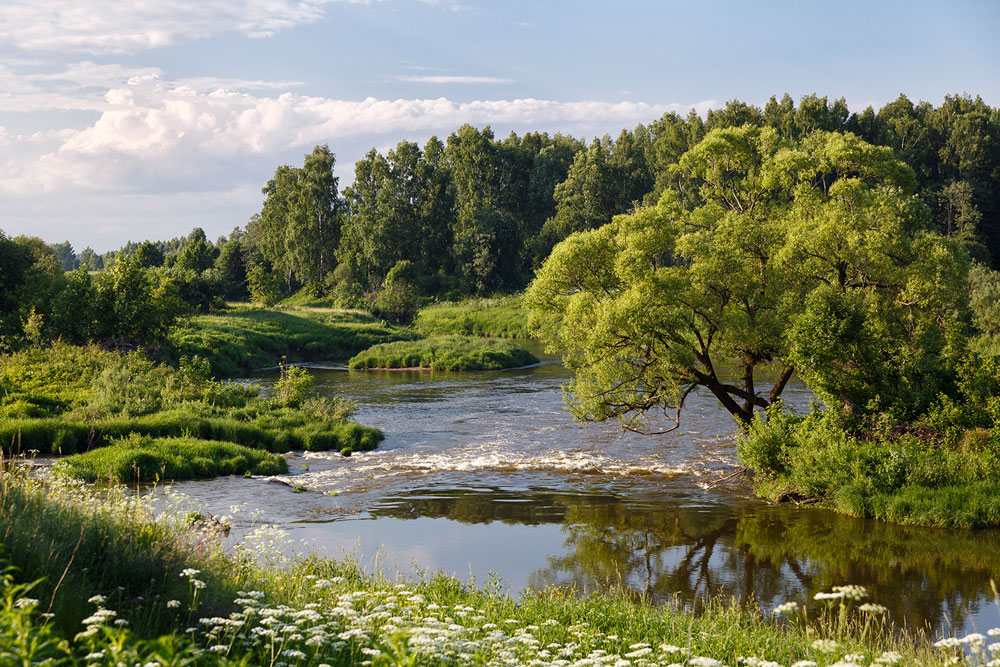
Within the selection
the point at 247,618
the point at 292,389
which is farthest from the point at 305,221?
the point at 247,618

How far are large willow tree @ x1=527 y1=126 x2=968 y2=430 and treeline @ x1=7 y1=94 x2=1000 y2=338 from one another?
53.8m

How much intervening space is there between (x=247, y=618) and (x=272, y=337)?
52.4 meters

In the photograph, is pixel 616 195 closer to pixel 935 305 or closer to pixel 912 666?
pixel 935 305

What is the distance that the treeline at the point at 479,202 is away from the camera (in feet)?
282

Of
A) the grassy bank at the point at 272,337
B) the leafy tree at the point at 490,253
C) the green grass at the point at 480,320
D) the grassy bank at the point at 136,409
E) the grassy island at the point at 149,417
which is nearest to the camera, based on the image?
the grassy island at the point at 149,417

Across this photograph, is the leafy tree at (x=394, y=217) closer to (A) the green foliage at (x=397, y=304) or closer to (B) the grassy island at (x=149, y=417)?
(A) the green foliage at (x=397, y=304)

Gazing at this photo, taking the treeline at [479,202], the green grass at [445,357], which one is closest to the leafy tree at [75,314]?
the green grass at [445,357]

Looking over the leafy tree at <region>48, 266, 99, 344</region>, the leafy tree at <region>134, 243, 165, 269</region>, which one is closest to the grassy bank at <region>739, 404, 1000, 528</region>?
the leafy tree at <region>48, 266, 99, 344</region>

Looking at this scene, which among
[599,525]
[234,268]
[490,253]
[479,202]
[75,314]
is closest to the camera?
[599,525]

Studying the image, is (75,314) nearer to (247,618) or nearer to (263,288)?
(247,618)

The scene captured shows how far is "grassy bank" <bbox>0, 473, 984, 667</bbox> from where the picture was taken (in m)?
5.91

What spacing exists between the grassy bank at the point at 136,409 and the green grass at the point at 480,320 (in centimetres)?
4410

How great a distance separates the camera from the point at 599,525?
62.8 ft

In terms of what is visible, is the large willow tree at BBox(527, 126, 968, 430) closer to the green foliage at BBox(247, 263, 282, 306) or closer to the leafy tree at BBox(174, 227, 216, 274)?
the green foliage at BBox(247, 263, 282, 306)
